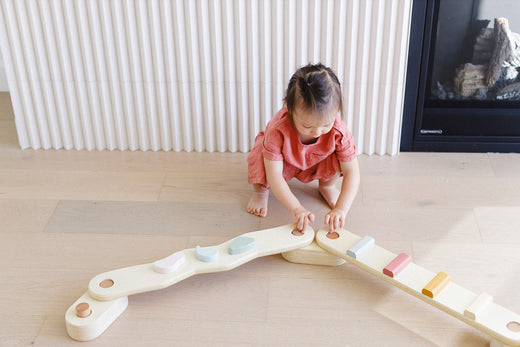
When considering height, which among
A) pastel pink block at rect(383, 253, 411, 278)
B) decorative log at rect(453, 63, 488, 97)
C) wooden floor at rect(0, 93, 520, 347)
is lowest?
wooden floor at rect(0, 93, 520, 347)

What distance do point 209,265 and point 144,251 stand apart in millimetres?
186

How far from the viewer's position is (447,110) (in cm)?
153

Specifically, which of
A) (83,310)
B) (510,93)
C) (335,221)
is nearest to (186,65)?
(335,221)

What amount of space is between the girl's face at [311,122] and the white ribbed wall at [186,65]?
37 centimetres

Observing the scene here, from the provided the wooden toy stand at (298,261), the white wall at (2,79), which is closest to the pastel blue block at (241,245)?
the wooden toy stand at (298,261)

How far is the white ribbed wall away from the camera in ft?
4.58

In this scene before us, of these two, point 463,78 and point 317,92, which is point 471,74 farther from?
point 317,92

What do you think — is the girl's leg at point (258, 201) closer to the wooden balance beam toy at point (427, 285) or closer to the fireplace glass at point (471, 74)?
the wooden balance beam toy at point (427, 285)

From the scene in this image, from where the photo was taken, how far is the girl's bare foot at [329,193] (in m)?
1.33

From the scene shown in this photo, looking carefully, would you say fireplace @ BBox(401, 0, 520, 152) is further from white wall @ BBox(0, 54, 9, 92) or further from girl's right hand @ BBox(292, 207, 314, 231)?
white wall @ BBox(0, 54, 9, 92)

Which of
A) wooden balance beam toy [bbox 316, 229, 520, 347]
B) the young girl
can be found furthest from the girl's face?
wooden balance beam toy [bbox 316, 229, 520, 347]

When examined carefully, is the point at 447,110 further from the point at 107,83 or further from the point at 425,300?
the point at 107,83

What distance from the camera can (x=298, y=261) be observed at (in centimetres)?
115

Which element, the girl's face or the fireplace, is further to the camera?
the fireplace
